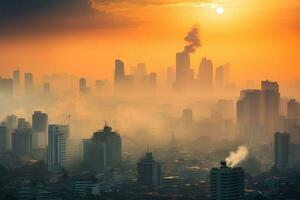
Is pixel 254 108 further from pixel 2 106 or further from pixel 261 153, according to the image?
pixel 2 106

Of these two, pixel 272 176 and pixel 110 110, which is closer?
pixel 272 176

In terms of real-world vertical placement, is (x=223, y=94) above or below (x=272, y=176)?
above

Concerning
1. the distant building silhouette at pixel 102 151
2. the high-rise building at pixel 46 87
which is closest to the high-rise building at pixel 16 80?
the high-rise building at pixel 46 87

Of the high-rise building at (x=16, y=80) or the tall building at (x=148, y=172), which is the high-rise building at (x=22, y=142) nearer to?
the high-rise building at (x=16, y=80)

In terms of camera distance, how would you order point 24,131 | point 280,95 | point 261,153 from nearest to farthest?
point 261,153, point 24,131, point 280,95

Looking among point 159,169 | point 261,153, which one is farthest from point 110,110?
point 159,169

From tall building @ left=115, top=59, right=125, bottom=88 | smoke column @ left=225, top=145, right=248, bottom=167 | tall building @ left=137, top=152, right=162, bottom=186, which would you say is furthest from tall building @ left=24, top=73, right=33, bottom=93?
tall building @ left=137, top=152, right=162, bottom=186

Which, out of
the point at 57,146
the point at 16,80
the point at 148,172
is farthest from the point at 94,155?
the point at 16,80
